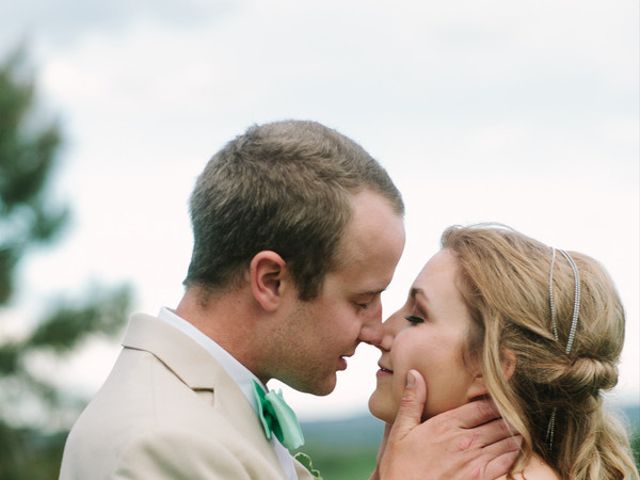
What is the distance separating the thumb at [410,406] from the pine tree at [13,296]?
2351 cm

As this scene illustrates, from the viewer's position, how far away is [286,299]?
4.97 meters

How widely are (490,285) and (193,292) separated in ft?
4.70

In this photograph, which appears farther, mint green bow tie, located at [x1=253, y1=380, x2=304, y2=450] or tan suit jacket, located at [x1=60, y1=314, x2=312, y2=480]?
mint green bow tie, located at [x1=253, y1=380, x2=304, y2=450]

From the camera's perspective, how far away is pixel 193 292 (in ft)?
16.5

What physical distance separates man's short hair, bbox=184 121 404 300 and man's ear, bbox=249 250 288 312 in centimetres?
6

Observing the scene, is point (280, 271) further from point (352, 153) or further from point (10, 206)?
point (10, 206)

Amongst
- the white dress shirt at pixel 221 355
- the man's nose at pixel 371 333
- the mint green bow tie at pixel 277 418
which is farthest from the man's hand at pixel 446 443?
the white dress shirt at pixel 221 355

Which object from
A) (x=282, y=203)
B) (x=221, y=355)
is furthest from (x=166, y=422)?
(x=282, y=203)

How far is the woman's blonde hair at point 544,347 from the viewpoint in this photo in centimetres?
509

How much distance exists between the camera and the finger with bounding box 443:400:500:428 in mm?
5059

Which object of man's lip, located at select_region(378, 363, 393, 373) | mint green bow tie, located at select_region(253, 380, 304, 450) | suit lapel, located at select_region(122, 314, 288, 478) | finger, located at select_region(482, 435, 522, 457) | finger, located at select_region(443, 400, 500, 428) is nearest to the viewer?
suit lapel, located at select_region(122, 314, 288, 478)

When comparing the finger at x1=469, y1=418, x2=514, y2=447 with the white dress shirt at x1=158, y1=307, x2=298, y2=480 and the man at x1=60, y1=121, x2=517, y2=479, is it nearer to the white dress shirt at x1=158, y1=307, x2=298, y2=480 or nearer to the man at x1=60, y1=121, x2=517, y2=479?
the man at x1=60, y1=121, x2=517, y2=479

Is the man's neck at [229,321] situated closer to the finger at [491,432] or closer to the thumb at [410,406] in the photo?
the thumb at [410,406]

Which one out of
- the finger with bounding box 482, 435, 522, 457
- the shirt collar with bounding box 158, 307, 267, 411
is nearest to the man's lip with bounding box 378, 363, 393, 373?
the finger with bounding box 482, 435, 522, 457
